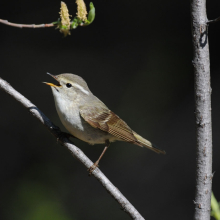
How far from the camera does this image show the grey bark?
1.86m

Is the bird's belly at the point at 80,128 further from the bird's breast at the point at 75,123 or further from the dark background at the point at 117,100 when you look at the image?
the dark background at the point at 117,100

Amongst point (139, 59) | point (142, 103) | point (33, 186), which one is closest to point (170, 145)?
point (142, 103)

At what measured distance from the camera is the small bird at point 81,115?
2736 millimetres

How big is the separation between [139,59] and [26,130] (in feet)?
6.45

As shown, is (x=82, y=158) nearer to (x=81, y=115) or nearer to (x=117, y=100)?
(x=81, y=115)

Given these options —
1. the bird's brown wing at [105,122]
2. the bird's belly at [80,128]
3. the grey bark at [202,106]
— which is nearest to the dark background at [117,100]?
the bird's brown wing at [105,122]

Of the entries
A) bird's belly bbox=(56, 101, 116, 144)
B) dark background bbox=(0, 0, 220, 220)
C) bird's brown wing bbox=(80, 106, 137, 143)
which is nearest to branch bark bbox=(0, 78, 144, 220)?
bird's belly bbox=(56, 101, 116, 144)

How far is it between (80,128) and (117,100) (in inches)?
98.7

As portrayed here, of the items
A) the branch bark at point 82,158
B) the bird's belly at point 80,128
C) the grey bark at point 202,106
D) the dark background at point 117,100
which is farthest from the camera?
the dark background at point 117,100

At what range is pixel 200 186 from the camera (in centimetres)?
200

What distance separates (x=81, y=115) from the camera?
2.78m

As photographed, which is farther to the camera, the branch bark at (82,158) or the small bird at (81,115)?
the small bird at (81,115)

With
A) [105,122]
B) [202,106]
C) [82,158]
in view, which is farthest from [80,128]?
[202,106]

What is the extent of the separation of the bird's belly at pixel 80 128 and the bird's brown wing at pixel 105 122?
5 centimetres
